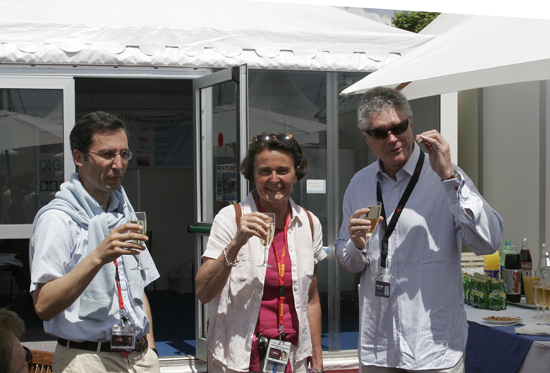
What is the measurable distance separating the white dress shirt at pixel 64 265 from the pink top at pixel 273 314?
18.6 inches

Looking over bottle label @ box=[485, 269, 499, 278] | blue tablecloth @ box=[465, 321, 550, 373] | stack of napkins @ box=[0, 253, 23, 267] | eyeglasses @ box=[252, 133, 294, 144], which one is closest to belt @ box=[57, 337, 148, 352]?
eyeglasses @ box=[252, 133, 294, 144]

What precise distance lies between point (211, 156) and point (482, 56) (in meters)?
2.76

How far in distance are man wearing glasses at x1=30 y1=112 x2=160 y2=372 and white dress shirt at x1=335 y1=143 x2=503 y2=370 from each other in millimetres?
948

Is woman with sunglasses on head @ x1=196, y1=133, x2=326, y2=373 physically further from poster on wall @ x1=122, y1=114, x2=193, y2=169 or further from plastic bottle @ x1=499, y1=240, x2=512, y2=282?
poster on wall @ x1=122, y1=114, x2=193, y2=169

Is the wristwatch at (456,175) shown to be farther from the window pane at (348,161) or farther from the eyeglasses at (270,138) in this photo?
the window pane at (348,161)

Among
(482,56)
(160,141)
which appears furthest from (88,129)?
(160,141)

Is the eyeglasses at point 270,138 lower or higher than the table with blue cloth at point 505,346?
higher

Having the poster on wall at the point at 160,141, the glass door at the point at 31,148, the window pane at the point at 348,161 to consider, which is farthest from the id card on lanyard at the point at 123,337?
the poster on wall at the point at 160,141

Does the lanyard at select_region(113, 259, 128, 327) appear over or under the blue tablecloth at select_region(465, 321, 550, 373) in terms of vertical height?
over

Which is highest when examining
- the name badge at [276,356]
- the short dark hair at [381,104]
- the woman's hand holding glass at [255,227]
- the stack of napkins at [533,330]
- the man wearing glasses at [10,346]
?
the short dark hair at [381,104]

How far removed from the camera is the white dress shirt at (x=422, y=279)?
209 cm

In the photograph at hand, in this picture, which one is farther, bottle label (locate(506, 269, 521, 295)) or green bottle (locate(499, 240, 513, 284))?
green bottle (locate(499, 240, 513, 284))

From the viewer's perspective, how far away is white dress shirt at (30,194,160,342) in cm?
176

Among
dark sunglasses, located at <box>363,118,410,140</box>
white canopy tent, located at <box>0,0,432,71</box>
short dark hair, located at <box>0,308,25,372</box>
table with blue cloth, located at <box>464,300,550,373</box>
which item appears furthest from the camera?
white canopy tent, located at <box>0,0,432,71</box>
